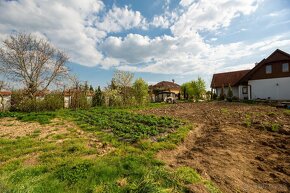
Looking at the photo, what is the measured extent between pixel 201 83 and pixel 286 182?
31135mm

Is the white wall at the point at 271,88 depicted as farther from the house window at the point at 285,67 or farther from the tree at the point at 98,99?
the tree at the point at 98,99

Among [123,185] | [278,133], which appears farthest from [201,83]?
[123,185]

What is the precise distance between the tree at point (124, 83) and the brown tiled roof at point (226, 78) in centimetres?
1919

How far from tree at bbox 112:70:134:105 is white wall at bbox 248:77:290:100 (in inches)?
710

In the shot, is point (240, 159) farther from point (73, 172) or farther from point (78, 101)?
point (78, 101)

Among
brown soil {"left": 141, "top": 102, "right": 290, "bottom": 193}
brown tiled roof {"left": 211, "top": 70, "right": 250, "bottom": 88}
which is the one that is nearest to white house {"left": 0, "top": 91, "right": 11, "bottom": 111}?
brown soil {"left": 141, "top": 102, "right": 290, "bottom": 193}

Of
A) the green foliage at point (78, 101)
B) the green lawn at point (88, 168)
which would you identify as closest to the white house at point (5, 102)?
the green foliage at point (78, 101)

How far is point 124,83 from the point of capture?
79.2 feet

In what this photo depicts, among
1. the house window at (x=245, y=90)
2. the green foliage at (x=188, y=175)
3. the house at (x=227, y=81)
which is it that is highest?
the house at (x=227, y=81)

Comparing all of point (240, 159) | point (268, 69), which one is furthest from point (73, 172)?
point (268, 69)

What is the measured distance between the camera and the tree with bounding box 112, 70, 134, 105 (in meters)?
21.1

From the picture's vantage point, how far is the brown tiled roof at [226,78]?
33091 millimetres

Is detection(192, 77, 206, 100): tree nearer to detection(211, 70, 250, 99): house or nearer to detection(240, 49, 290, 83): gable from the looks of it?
detection(211, 70, 250, 99): house

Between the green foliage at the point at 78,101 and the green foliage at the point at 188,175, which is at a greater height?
the green foliage at the point at 78,101
